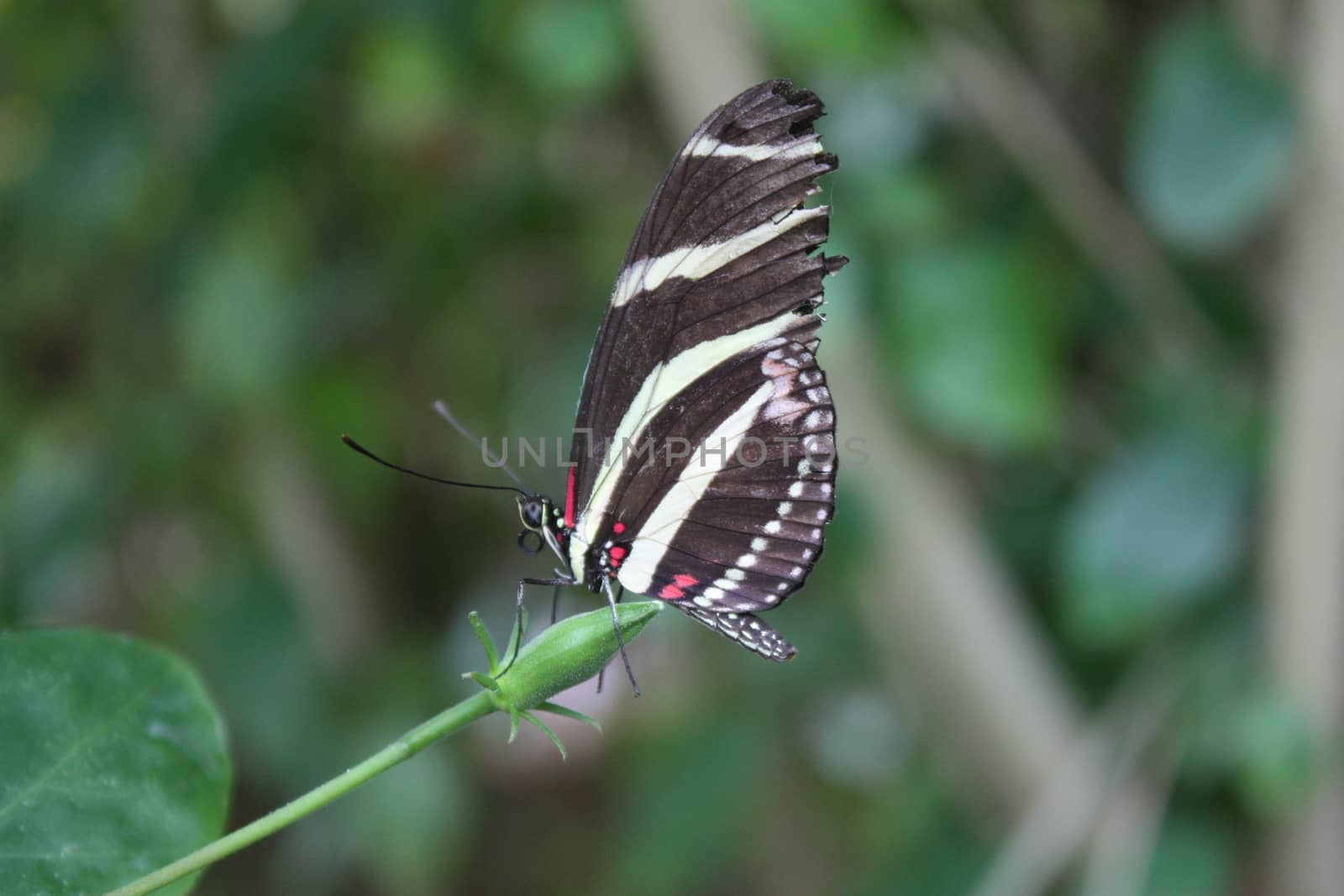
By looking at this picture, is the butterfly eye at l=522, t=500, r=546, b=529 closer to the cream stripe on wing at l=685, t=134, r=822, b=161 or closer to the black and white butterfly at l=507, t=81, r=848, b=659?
the black and white butterfly at l=507, t=81, r=848, b=659

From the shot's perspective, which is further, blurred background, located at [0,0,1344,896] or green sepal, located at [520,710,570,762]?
blurred background, located at [0,0,1344,896]

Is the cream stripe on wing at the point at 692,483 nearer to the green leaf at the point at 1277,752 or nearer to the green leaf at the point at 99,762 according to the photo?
the green leaf at the point at 99,762

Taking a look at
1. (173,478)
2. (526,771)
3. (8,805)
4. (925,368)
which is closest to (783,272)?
(8,805)

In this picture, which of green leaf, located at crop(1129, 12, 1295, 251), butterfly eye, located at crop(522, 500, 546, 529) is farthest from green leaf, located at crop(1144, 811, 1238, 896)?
butterfly eye, located at crop(522, 500, 546, 529)

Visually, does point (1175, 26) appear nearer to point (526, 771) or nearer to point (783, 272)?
point (783, 272)

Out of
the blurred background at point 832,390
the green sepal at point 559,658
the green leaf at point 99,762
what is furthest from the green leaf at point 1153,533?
the green leaf at point 99,762

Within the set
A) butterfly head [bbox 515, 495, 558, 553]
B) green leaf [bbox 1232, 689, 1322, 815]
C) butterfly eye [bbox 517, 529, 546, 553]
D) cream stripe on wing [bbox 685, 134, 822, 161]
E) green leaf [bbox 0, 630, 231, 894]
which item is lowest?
green leaf [bbox 1232, 689, 1322, 815]

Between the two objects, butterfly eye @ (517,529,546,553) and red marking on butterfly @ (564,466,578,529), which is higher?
red marking on butterfly @ (564,466,578,529)
